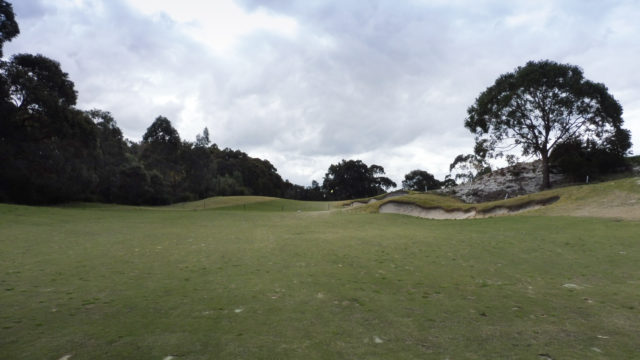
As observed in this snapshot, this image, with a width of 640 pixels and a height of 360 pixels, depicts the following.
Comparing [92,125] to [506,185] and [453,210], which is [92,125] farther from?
[506,185]

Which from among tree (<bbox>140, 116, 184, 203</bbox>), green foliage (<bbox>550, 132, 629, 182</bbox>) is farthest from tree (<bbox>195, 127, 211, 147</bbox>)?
green foliage (<bbox>550, 132, 629, 182</bbox>)

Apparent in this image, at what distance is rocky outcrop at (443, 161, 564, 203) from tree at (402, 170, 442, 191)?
51.5 m

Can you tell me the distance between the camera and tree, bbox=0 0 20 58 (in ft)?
98.1

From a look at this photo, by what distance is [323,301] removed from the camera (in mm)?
5633

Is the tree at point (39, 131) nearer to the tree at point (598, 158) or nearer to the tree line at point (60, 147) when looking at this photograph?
the tree line at point (60, 147)

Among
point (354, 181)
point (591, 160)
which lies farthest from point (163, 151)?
point (591, 160)

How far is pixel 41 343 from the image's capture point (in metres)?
3.90

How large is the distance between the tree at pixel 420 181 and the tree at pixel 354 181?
7913 millimetres

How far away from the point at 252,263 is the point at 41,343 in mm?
5288

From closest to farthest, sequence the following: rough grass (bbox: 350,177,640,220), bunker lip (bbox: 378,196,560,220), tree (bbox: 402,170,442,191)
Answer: rough grass (bbox: 350,177,640,220) < bunker lip (bbox: 378,196,560,220) < tree (bbox: 402,170,442,191)

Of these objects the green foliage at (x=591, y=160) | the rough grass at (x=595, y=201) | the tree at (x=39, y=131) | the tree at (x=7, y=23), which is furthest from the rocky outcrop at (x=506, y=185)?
the tree at (x=7, y=23)

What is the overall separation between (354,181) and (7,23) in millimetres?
79061

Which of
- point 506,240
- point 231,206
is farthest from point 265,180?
point 506,240

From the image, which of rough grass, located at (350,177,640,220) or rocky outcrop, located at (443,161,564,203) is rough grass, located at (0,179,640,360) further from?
rocky outcrop, located at (443,161,564,203)
